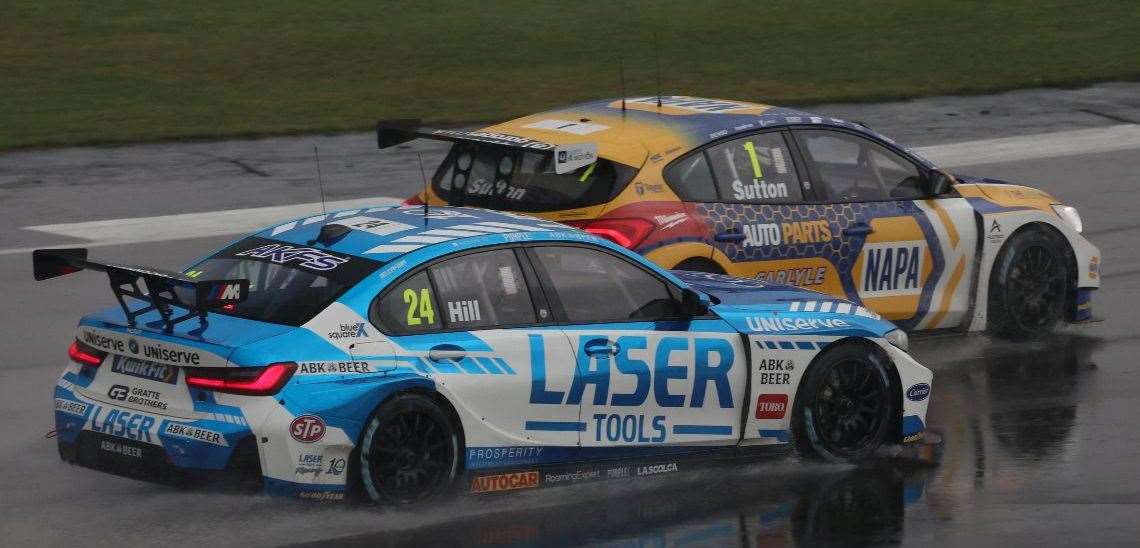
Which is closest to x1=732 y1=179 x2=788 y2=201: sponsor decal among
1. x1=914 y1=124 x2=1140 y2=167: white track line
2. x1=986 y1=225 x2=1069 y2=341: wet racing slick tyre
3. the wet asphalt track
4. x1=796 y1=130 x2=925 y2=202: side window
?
x1=796 y1=130 x2=925 y2=202: side window

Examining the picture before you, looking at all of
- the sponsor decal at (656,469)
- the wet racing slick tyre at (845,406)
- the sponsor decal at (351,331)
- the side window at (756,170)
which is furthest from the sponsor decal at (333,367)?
the side window at (756,170)

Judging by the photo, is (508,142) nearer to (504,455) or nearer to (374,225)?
(374,225)

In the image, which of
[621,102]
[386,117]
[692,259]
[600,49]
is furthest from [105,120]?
[692,259]

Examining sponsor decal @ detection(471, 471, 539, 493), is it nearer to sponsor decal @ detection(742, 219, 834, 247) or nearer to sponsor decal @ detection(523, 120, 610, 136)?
sponsor decal @ detection(742, 219, 834, 247)

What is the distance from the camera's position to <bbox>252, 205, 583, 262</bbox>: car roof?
27.7 ft

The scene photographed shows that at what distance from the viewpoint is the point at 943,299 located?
12.1 meters

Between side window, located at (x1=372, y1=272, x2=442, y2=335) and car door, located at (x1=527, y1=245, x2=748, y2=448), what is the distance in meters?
0.61

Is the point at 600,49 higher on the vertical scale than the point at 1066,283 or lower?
higher

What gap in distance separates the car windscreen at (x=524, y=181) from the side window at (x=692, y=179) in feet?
0.91

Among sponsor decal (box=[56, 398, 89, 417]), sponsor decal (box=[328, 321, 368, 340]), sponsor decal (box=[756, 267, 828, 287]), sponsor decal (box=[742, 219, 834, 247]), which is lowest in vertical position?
sponsor decal (box=[56, 398, 89, 417])

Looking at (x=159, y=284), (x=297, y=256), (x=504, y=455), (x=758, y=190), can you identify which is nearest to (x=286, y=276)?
(x=297, y=256)

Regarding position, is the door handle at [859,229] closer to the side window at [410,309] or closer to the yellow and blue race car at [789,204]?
the yellow and blue race car at [789,204]

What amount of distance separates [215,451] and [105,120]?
1358cm

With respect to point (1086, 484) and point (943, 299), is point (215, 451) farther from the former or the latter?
point (943, 299)
